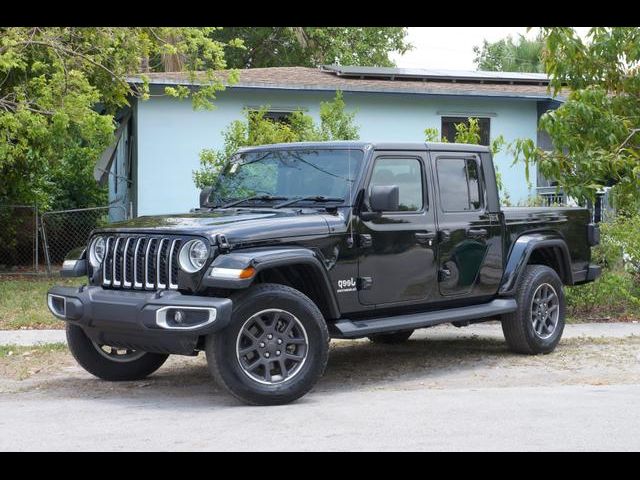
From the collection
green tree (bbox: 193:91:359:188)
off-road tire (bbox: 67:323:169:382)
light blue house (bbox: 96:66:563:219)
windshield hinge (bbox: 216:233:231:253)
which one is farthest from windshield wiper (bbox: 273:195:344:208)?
light blue house (bbox: 96:66:563:219)

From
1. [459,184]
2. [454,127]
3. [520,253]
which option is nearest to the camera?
[459,184]

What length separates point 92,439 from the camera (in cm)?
625

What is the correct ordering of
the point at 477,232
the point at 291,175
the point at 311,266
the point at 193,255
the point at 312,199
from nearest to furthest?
the point at 193,255, the point at 311,266, the point at 312,199, the point at 291,175, the point at 477,232

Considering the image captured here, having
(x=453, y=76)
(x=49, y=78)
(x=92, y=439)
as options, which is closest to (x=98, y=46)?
(x=49, y=78)

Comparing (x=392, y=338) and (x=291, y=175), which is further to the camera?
(x=392, y=338)

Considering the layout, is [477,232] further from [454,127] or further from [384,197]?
[454,127]

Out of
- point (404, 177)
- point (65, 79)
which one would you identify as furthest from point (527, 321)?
point (65, 79)

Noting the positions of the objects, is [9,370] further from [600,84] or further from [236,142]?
[600,84]

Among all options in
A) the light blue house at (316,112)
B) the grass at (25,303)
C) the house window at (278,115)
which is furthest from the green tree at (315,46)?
the grass at (25,303)

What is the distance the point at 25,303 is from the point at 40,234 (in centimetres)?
680

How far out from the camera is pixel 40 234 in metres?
20.8

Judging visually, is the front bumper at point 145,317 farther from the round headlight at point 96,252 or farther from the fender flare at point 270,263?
the round headlight at point 96,252

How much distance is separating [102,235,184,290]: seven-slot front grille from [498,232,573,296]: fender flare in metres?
3.58
